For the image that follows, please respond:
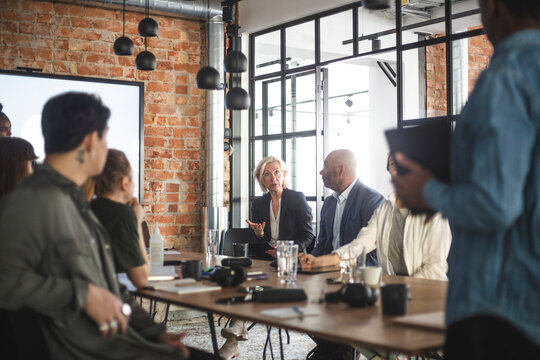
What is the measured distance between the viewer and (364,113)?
44.6 feet

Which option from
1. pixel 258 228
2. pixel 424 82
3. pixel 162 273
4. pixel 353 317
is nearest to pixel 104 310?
pixel 353 317

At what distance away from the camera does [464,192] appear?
4.50 ft

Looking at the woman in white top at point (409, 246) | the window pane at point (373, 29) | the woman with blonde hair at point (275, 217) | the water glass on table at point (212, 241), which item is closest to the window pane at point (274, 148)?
the woman with blonde hair at point (275, 217)

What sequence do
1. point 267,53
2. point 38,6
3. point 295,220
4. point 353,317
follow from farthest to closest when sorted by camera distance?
point 267,53 → point 38,6 → point 295,220 → point 353,317

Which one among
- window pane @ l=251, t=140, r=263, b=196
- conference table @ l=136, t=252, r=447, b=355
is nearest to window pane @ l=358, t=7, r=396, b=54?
window pane @ l=251, t=140, r=263, b=196

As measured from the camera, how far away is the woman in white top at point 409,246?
333 centimetres

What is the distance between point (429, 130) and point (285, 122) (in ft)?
16.9

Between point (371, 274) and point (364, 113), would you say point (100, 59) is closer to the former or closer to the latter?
point (371, 274)

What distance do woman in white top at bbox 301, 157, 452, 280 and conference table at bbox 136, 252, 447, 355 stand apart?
438 mm

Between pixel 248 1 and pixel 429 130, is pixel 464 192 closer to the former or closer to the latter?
pixel 429 130

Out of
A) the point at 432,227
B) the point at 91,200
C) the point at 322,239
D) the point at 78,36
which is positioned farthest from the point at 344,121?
the point at 91,200

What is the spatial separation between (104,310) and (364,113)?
12164 millimetres

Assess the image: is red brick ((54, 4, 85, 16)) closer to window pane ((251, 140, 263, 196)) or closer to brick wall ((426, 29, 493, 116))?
window pane ((251, 140, 263, 196))

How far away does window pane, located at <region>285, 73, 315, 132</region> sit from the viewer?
6.43 meters
